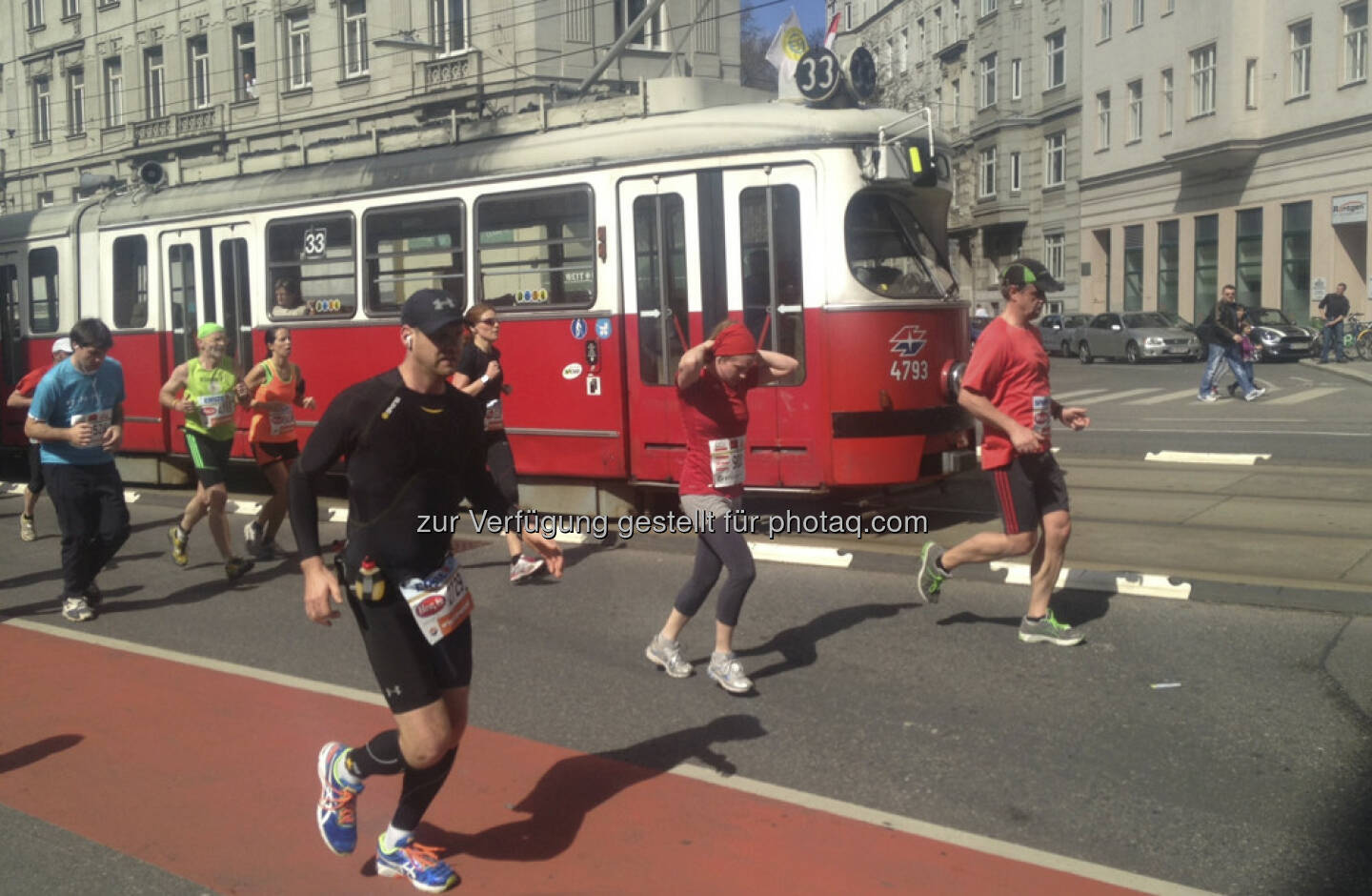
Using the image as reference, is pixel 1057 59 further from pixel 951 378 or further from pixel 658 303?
pixel 658 303

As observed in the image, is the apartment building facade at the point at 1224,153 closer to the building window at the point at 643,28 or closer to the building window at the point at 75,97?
the building window at the point at 643,28

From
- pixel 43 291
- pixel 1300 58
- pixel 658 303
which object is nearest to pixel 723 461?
pixel 658 303

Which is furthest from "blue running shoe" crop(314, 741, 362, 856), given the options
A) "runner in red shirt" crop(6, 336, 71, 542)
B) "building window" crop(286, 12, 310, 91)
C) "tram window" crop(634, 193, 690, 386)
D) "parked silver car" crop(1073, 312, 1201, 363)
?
"building window" crop(286, 12, 310, 91)

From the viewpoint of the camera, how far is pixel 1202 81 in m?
38.7

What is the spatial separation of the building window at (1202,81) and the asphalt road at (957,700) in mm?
34166

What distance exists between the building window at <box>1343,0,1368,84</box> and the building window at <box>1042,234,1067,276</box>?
1485 centimetres

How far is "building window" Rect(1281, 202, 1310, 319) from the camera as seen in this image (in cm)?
3550

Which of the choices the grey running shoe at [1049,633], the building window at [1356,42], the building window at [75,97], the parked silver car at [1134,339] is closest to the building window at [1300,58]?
the building window at [1356,42]

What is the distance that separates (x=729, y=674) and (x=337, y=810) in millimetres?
2367

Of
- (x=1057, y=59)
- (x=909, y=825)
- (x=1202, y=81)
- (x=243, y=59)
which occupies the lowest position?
(x=909, y=825)

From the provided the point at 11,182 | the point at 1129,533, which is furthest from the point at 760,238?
the point at 11,182

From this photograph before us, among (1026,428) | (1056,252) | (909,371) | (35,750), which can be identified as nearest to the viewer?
(35,750)

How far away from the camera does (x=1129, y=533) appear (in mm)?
9430

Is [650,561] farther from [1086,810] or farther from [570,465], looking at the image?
[1086,810]
